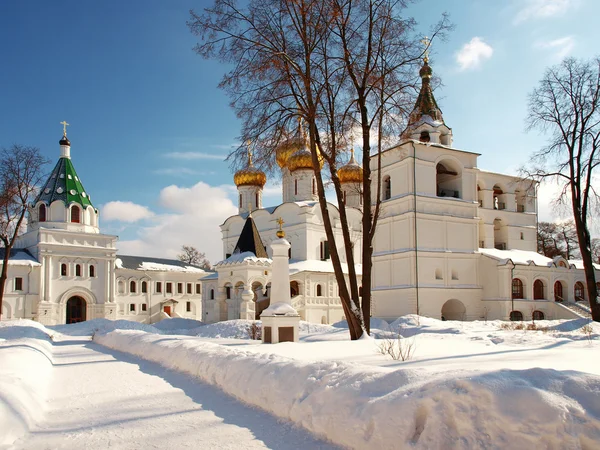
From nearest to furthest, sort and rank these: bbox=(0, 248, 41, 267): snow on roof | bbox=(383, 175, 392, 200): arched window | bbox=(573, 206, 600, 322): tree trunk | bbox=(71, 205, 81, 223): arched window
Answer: bbox=(573, 206, 600, 322): tree trunk < bbox=(383, 175, 392, 200): arched window < bbox=(0, 248, 41, 267): snow on roof < bbox=(71, 205, 81, 223): arched window

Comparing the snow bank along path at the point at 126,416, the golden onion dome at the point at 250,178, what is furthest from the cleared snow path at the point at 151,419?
the golden onion dome at the point at 250,178

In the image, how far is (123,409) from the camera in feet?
21.6

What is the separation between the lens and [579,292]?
32.8 m

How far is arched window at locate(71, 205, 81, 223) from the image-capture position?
121 feet

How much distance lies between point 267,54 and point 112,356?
856 centimetres

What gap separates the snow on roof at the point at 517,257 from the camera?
2882cm

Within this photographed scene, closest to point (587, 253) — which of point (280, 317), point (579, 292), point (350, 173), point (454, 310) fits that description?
point (454, 310)

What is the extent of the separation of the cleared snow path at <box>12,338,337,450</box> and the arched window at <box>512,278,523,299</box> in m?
24.3

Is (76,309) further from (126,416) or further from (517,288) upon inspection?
(126,416)

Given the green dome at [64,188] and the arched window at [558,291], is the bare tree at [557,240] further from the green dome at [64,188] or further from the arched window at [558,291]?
the green dome at [64,188]

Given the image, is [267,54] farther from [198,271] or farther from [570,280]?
[198,271]

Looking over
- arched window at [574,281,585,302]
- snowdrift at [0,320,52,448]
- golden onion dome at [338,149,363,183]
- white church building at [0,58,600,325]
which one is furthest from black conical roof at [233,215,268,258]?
snowdrift at [0,320,52,448]

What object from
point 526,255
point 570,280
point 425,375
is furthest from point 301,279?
point 425,375

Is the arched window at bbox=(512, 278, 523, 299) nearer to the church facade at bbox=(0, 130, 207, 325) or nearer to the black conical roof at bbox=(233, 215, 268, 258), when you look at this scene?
the black conical roof at bbox=(233, 215, 268, 258)
